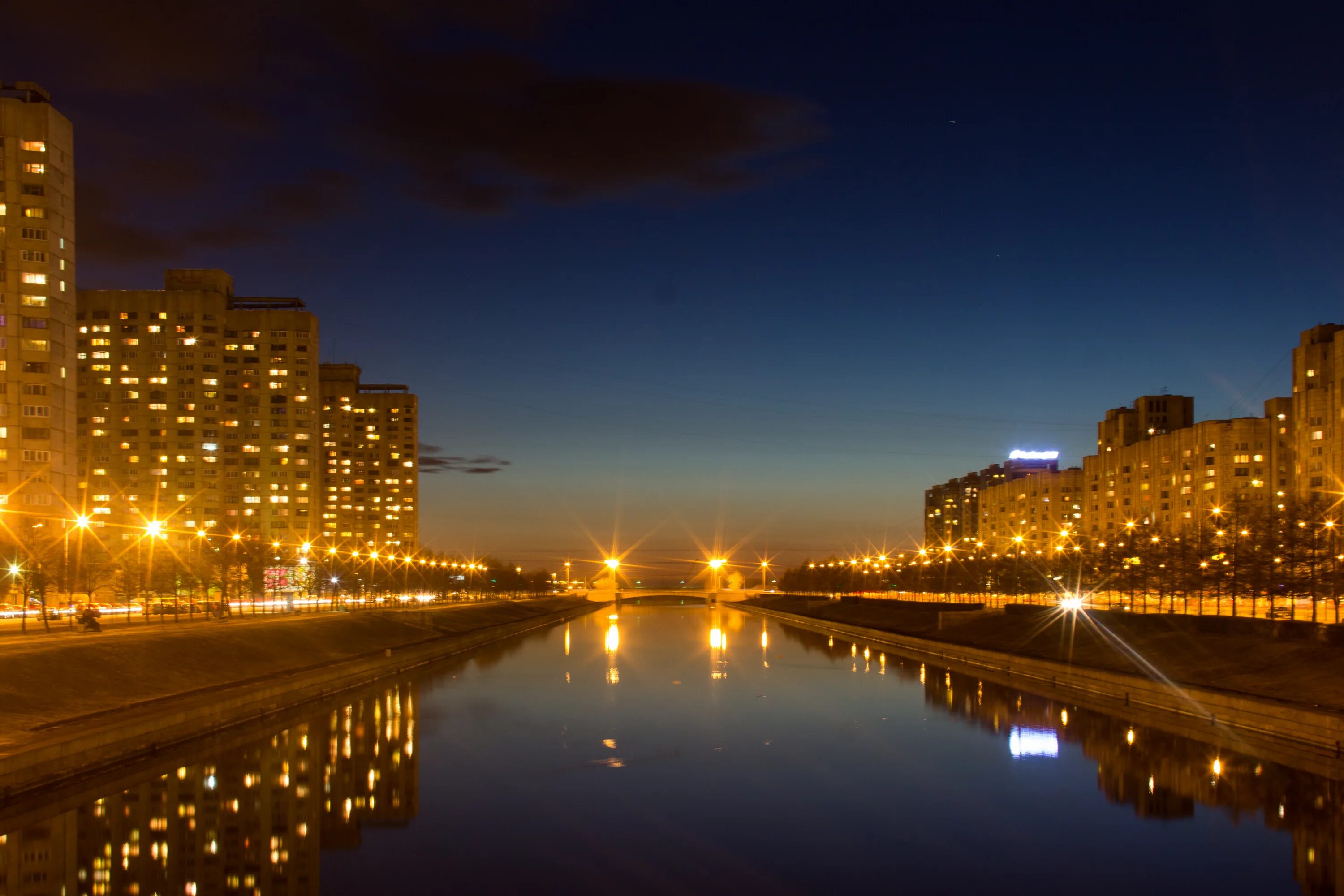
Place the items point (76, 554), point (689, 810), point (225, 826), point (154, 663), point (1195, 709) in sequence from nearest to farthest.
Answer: point (225, 826) → point (689, 810) → point (1195, 709) → point (154, 663) → point (76, 554)

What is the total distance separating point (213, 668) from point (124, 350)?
122m

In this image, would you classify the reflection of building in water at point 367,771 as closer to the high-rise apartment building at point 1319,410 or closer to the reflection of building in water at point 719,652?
the reflection of building in water at point 719,652

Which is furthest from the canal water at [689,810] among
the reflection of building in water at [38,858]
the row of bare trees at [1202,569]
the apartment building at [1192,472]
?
the apartment building at [1192,472]

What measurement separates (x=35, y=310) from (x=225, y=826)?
84.1 metres

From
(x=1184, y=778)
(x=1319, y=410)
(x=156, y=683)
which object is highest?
(x=1319, y=410)

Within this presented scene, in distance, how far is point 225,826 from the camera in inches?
928

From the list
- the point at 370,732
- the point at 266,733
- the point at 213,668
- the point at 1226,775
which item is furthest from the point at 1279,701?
the point at 213,668

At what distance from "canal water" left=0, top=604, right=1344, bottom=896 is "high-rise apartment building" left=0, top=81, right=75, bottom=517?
6224 centimetres

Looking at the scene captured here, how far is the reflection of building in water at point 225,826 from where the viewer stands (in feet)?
64.9

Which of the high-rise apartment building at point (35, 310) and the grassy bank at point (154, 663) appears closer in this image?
the grassy bank at point (154, 663)

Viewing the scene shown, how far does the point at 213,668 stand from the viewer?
41812 millimetres

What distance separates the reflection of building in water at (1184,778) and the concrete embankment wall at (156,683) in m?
25.9

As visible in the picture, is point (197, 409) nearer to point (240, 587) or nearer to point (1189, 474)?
point (240, 587)

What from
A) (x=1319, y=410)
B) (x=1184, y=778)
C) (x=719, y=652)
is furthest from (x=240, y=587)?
(x=1319, y=410)
